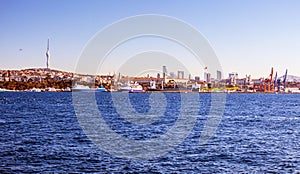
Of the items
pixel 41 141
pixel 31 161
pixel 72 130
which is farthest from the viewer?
pixel 72 130

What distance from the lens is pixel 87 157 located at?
26.8 meters

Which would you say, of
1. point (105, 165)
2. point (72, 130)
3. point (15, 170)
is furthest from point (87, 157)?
point (72, 130)

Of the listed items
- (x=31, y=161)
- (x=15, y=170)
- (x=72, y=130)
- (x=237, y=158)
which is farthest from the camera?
(x=72, y=130)

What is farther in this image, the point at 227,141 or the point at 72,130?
the point at 72,130

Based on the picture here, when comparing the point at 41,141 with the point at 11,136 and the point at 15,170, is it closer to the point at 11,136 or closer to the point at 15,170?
the point at 11,136

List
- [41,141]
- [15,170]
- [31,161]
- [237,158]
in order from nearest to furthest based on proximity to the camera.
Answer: [15,170] → [31,161] → [237,158] → [41,141]

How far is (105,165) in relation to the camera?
24.5m

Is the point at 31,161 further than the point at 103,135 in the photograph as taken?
No

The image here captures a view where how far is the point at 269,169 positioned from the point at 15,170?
14810 mm

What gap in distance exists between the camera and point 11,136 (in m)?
36.5

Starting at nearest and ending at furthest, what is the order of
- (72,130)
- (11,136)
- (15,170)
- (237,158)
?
(15,170), (237,158), (11,136), (72,130)

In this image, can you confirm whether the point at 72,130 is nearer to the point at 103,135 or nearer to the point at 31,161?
the point at 103,135

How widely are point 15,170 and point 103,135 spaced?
609 inches

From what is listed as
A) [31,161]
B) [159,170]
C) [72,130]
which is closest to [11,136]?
[72,130]
